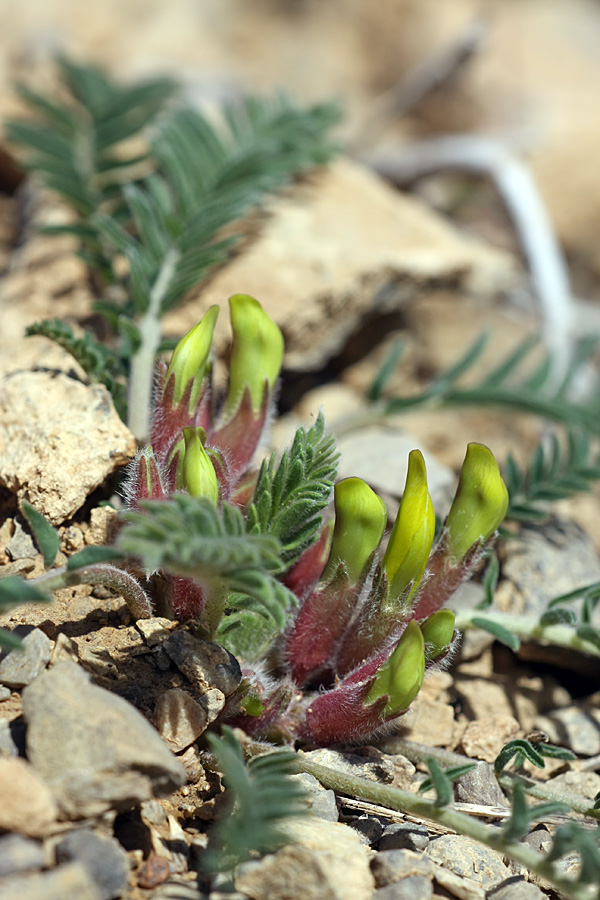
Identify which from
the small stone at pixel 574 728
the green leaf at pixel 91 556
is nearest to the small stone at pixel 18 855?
the green leaf at pixel 91 556

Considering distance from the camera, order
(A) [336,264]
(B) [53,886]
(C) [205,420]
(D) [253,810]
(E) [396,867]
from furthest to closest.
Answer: (A) [336,264]
(C) [205,420]
(E) [396,867]
(D) [253,810]
(B) [53,886]

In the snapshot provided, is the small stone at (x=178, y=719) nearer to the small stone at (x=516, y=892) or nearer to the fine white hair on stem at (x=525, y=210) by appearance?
the small stone at (x=516, y=892)

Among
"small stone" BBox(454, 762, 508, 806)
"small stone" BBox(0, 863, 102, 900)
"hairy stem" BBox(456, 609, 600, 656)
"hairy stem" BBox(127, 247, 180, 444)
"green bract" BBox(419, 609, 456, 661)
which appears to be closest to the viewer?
"small stone" BBox(0, 863, 102, 900)

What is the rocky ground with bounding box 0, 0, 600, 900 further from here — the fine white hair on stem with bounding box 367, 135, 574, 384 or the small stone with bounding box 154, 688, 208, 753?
the fine white hair on stem with bounding box 367, 135, 574, 384

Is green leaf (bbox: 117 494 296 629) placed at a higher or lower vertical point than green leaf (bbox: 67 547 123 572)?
higher

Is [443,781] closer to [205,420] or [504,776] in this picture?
[504,776]

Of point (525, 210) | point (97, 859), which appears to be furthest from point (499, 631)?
point (525, 210)

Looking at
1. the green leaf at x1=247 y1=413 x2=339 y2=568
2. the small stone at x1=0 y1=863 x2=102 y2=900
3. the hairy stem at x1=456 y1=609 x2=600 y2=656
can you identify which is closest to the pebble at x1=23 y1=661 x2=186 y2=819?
the small stone at x1=0 y1=863 x2=102 y2=900

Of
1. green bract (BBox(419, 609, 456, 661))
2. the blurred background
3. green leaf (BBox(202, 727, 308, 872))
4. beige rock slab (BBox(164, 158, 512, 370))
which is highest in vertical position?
the blurred background
